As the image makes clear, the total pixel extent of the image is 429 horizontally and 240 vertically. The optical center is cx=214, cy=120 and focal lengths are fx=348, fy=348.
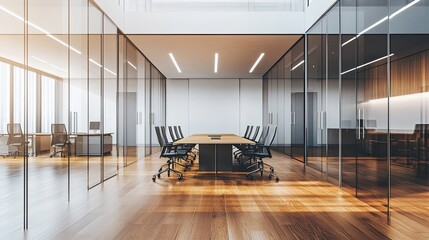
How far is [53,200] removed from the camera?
4.36 meters

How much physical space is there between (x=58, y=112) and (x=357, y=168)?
4147mm

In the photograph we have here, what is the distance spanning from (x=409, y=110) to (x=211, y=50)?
6889 mm

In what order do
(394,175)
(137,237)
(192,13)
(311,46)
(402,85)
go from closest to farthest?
1. (137,237)
2. (402,85)
3. (394,175)
4. (311,46)
5. (192,13)

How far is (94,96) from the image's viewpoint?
228 inches

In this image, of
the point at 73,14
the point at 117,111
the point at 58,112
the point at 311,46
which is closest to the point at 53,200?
the point at 58,112

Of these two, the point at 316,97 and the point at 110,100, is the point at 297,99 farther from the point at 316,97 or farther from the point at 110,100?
the point at 110,100

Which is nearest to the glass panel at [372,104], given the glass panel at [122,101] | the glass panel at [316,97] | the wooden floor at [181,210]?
the wooden floor at [181,210]

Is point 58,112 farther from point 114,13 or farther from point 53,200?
point 114,13

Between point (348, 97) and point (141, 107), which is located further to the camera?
point (141, 107)

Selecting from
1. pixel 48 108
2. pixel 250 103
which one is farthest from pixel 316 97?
pixel 250 103

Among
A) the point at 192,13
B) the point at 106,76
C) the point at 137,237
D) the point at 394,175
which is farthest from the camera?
the point at 192,13

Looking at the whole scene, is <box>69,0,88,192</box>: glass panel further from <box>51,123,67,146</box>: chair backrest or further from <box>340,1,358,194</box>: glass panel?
<box>340,1,358,194</box>: glass panel

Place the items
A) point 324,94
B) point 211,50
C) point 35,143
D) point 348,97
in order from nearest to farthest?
point 35,143, point 348,97, point 324,94, point 211,50

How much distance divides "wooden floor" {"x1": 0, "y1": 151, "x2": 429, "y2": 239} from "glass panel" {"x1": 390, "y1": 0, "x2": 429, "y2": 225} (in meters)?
0.35
